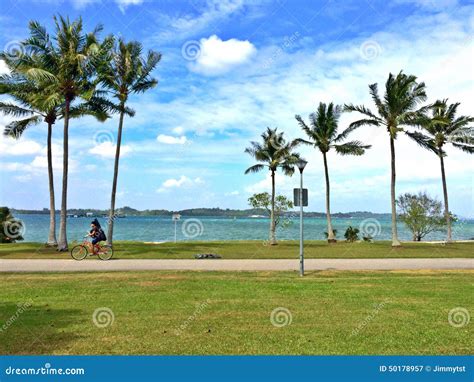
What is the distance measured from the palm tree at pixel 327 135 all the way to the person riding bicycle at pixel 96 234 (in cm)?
2350

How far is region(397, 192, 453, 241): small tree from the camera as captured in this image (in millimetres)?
50469

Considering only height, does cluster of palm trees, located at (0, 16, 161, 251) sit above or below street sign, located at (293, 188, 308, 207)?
above

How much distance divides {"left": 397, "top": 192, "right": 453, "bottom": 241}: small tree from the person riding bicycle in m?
41.1

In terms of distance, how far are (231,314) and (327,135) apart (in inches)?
1282

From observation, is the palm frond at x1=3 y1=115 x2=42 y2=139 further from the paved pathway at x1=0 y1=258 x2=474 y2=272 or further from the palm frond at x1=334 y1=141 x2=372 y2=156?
the palm frond at x1=334 y1=141 x2=372 y2=156

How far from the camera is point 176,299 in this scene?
11.4 metres

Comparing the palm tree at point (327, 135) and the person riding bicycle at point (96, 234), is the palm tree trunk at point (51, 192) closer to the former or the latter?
the person riding bicycle at point (96, 234)

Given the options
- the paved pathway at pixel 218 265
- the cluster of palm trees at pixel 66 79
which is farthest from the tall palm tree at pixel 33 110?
the paved pathway at pixel 218 265

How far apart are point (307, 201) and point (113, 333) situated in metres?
11.1

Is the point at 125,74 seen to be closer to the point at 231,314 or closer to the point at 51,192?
the point at 51,192

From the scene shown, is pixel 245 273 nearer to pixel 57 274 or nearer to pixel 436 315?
pixel 57 274

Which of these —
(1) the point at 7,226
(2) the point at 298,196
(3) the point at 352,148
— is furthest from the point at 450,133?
(1) the point at 7,226

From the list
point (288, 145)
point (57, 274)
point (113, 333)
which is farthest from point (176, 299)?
point (288, 145)

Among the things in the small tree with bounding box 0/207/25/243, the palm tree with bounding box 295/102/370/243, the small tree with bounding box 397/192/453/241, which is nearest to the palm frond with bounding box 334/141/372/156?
the palm tree with bounding box 295/102/370/243
